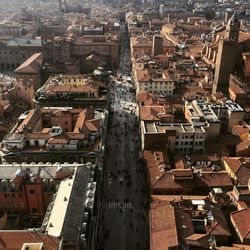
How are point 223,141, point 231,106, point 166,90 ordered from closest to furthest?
point 223,141
point 231,106
point 166,90

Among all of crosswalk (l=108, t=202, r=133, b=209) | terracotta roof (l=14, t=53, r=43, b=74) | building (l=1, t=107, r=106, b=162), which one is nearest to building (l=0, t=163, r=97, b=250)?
building (l=1, t=107, r=106, b=162)

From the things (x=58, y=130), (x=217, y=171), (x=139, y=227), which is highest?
(x=58, y=130)

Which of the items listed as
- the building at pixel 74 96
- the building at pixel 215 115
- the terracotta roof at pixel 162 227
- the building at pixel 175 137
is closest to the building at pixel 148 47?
the building at pixel 74 96

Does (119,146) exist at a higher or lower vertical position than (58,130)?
lower

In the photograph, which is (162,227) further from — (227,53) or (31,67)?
(31,67)

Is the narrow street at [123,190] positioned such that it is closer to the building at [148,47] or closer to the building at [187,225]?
the building at [187,225]

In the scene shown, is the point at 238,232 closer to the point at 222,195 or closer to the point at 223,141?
the point at 222,195

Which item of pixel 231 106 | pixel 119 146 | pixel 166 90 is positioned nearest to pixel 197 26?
pixel 166 90
